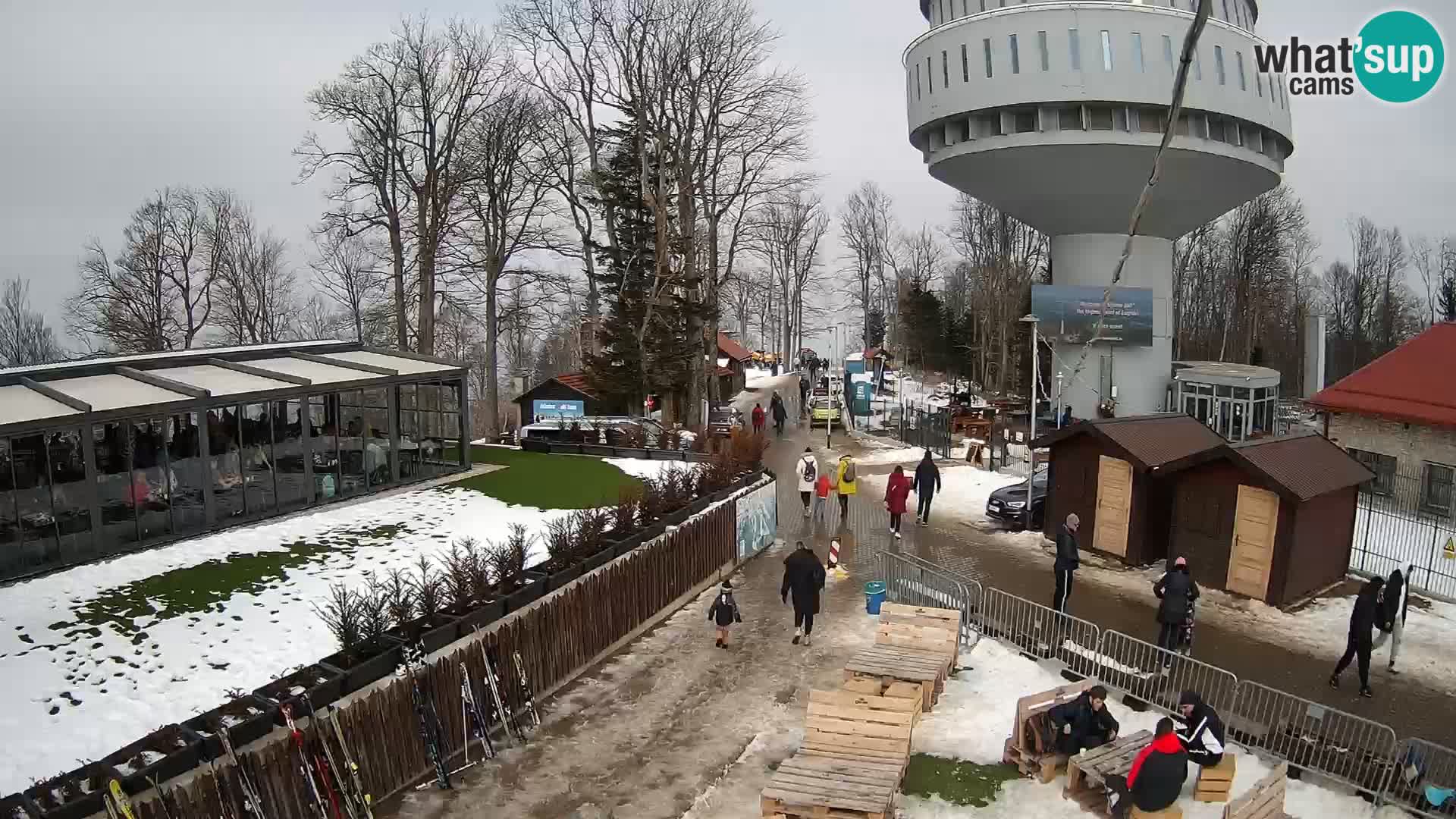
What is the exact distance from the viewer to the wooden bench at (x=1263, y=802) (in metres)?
7.20

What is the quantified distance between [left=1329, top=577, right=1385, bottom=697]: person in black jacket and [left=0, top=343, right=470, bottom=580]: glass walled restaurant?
18.5m

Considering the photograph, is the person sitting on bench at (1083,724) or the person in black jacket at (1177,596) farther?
the person in black jacket at (1177,596)

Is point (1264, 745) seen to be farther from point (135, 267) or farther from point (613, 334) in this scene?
point (135, 267)

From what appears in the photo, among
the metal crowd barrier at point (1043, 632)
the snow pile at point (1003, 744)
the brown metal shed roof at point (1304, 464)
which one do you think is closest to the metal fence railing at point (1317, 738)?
the snow pile at point (1003, 744)

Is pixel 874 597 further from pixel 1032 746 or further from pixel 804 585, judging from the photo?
pixel 1032 746

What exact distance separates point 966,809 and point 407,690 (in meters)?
5.99

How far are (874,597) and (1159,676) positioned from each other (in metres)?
4.40

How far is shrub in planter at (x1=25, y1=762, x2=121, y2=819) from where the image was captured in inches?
276

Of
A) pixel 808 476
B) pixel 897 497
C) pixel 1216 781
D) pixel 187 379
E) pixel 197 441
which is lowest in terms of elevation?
pixel 1216 781

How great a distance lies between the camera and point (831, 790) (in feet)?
26.1

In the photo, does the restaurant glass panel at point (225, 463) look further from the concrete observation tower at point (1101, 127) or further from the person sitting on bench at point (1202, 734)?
the concrete observation tower at point (1101, 127)

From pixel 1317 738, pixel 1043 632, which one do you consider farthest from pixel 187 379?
pixel 1317 738

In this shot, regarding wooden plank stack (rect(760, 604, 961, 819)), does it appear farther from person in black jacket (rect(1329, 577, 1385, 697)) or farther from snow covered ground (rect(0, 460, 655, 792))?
snow covered ground (rect(0, 460, 655, 792))

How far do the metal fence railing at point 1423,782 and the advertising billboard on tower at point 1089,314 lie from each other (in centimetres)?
2489
